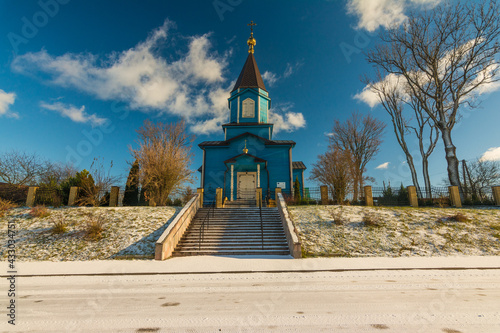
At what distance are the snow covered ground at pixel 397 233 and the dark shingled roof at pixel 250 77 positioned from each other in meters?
15.3

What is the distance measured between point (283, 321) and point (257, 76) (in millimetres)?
23467

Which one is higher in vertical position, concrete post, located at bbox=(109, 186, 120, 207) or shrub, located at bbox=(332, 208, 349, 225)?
concrete post, located at bbox=(109, 186, 120, 207)

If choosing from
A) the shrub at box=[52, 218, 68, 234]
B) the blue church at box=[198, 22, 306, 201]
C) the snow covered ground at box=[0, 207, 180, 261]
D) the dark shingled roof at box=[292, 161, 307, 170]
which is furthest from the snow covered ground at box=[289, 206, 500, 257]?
the dark shingled roof at box=[292, 161, 307, 170]

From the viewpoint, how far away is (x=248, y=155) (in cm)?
1792

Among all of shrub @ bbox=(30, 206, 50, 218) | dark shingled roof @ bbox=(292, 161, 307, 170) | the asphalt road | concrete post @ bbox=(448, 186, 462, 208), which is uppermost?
dark shingled roof @ bbox=(292, 161, 307, 170)

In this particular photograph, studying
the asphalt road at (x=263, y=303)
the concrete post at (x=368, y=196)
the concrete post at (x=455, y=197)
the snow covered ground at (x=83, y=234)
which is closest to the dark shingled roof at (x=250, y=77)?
the concrete post at (x=368, y=196)

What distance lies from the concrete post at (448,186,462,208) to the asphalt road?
1117cm

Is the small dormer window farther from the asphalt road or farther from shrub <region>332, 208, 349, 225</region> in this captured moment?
the asphalt road

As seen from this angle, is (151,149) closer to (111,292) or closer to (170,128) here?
(170,128)

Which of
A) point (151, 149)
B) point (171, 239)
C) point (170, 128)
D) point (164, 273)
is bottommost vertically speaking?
point (164, 273)

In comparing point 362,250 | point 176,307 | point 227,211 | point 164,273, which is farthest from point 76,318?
point 227,211

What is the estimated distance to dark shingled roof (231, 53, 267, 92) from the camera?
22.5m

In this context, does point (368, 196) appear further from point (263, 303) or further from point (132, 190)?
point (132, 190)

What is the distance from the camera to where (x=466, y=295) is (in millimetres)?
4164
